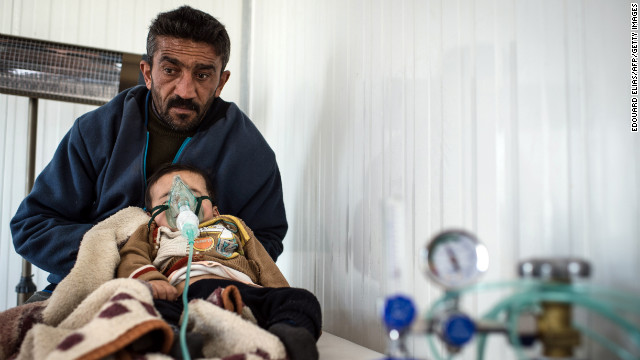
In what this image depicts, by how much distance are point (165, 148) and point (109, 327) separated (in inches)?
39.2

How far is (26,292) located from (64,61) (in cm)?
94

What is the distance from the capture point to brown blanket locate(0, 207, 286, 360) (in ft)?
2.46

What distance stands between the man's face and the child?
0.68ft

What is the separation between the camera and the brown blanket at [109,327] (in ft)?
2.46

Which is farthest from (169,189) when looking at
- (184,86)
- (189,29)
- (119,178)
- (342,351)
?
(342,351)

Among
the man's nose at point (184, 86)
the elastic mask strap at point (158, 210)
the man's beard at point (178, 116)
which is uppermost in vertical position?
the man's nose at point (184, 86)

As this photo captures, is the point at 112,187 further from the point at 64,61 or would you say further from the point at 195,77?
the point at 64,61

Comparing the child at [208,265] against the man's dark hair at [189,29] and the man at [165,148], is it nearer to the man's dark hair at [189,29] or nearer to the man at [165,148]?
the man at [165,148]

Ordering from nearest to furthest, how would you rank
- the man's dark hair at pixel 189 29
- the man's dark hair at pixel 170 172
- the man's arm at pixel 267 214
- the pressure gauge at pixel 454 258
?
the pressure gauge at pixel 454 258, the man's dark hair at pixel 170 172, the man's dark hair at pixel 189 29, the man's arm at pixel 267 214

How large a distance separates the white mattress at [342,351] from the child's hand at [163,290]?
0.35 meters

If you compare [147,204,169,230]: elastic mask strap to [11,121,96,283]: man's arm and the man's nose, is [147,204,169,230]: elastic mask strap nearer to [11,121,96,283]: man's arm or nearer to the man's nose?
[11,121,96,283]: man's arm

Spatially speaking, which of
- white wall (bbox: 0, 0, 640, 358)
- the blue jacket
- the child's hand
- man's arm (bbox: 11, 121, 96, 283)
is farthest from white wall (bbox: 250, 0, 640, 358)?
man's arm (bbox: 11, 121, 96, 283)

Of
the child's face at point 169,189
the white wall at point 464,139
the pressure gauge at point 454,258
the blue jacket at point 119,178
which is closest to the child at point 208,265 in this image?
the child's face at point 169,189

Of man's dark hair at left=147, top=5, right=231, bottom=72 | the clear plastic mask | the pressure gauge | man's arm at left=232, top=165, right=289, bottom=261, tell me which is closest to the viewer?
the pressure gauge
